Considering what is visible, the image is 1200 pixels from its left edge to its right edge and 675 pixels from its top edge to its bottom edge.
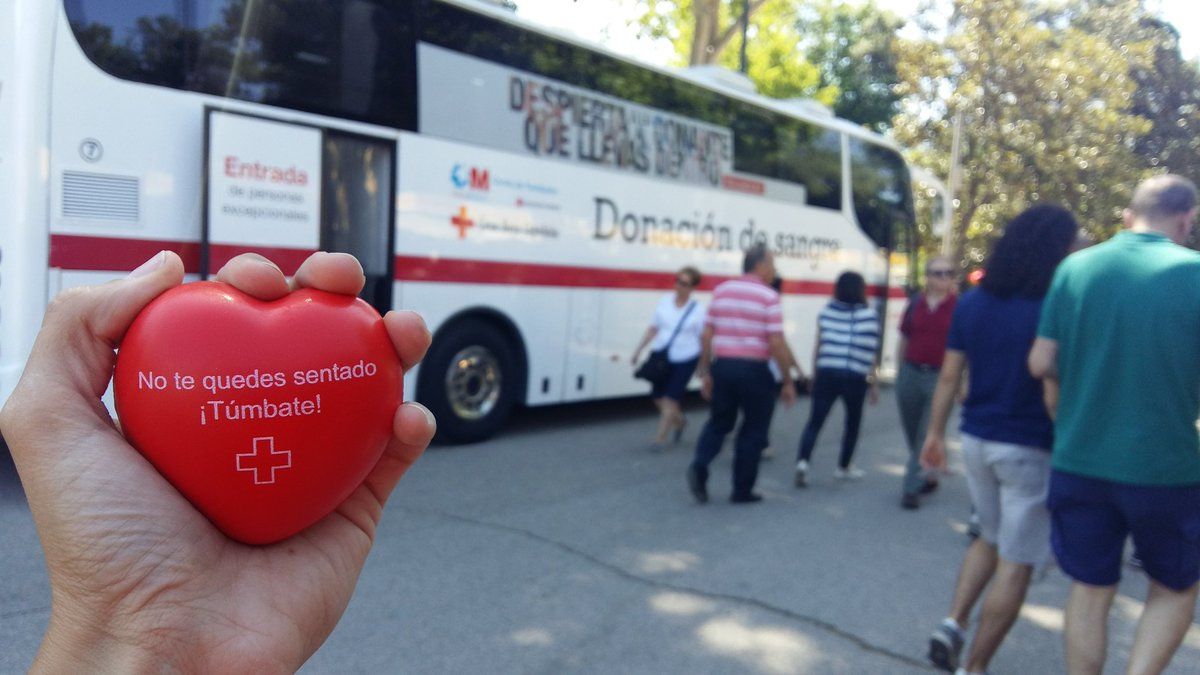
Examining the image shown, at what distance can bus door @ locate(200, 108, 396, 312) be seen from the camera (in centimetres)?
632

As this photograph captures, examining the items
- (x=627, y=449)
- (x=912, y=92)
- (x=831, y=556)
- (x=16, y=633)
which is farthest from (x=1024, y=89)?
(x=16, y=633)

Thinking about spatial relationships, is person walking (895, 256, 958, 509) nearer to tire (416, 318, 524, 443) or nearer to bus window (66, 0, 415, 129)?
tire (416, 318, 524, 443)

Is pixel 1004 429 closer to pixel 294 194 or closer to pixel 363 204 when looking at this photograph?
pixel 294 194

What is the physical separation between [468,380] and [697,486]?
2.76m

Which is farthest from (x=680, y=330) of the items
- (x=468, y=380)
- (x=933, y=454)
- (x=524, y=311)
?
(x=933, y=454)

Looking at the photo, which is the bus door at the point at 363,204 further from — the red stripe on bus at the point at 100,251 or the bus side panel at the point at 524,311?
the red stripe on bus at the point at 100,251

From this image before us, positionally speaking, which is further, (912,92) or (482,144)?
(912,92)

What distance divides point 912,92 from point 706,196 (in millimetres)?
15258

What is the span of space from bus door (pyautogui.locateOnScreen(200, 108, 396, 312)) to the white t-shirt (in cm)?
249

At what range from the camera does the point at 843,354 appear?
23.6ft

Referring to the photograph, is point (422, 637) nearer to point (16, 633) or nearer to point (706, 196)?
point (16, 633)

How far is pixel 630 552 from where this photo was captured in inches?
212

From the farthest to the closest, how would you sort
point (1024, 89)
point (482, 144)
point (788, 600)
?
1. point (1024, 89)
2. point (482, 144)
3. point (788, 600)

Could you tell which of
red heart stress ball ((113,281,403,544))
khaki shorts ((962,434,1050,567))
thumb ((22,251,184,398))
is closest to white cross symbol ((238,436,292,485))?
red heart stress ball ((113,281,403,544))
